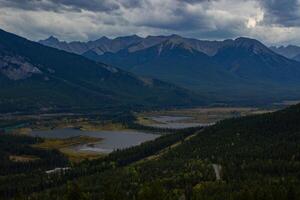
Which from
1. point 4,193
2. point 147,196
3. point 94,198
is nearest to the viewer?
point 147,196

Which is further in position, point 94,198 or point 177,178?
point 177,178

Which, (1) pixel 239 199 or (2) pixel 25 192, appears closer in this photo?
(1) pixel 239 199

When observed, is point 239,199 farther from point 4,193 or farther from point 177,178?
point 4,193

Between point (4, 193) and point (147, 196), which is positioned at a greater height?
point (147, 196)

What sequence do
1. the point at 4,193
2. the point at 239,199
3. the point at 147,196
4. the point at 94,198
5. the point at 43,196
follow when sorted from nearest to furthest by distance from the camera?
the point at 147,196 → the point at 239,199 → the point at 94,198 → the point at 43,196 → the point at 4,193

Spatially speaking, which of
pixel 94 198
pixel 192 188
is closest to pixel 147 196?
pixel 94 198

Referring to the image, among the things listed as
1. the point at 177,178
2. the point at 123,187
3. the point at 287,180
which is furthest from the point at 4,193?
the point at 287,180

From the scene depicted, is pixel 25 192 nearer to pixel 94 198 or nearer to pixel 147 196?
pixel 94 198

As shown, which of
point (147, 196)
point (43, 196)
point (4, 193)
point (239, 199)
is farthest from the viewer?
point (4, 193)
